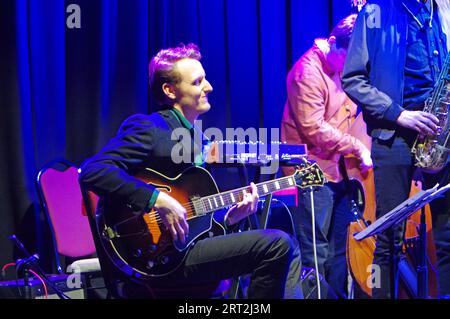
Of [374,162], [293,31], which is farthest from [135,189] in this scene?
[293,31]

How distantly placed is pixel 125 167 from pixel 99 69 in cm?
145

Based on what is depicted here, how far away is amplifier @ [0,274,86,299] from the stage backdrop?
573 mm

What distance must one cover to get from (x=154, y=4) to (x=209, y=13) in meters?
0.42

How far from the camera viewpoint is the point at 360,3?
470 centimetres

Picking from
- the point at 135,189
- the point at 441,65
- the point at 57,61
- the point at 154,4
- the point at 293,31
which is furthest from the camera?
the point at 293,31

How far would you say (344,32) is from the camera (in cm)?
463

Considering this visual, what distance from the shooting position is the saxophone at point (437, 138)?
3500mm

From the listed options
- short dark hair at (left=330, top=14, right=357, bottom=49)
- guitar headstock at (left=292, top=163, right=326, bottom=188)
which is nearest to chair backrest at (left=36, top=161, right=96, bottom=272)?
guitar headstock at (left=292, top=163, right=326, bottom=188)

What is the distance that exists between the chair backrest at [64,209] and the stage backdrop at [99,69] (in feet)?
0.66

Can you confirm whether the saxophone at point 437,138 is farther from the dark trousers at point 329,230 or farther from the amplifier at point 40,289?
the amplifier at point 40,289

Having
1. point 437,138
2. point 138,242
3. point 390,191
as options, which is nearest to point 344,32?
point 437,138

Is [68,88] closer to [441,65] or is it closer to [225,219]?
[225,219]

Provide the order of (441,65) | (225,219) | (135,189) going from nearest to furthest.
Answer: (135,189)
(225,219)
(441,65)

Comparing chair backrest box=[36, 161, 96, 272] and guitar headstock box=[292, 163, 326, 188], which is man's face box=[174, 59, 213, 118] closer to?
guitar headstock box=[292, 163, 326, 188]
